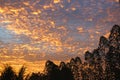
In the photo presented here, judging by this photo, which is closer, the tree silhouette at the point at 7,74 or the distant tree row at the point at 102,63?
the tree silhouette at the point at 7,74

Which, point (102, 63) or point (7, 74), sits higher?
point (7, 74)

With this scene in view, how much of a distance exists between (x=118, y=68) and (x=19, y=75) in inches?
1125

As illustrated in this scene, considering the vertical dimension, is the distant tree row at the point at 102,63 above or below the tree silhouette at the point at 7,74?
below

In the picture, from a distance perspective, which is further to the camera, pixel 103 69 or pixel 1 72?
pixel 103 69

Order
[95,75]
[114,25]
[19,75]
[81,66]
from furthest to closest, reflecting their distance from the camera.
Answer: [81,66] → [95,75] → [114,25] → [19,75]

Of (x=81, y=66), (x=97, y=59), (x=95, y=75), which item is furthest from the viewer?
(x=81, y=66)

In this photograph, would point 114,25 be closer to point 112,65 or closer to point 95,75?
point 112,65

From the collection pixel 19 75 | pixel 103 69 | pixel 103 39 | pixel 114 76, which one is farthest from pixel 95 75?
pixel 19 75

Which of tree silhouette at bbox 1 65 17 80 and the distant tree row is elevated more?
tree silhouette at bbox 1 65 17 80

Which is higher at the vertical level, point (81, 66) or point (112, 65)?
point (112, 65)

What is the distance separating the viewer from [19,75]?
3189 cm

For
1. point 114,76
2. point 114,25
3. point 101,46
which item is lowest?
point 114,76

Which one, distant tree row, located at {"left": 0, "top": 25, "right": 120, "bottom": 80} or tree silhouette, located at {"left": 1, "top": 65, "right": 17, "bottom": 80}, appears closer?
tree silhouette, located at {"left": 1, "top": 65, "right": 17, "bottom": 80}

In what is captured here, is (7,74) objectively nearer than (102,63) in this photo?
Yes
